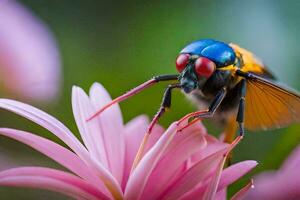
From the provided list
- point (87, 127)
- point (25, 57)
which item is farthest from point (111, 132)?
point (25, 57)

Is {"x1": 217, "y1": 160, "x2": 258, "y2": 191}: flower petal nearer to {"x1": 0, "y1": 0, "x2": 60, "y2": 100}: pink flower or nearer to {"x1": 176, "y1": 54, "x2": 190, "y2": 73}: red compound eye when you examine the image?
{"x1": 176, "y1": 54, "x2": 190, "y2": 73}: red compound eye

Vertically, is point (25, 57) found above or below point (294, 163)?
above

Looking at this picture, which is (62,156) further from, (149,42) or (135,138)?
(149,42)

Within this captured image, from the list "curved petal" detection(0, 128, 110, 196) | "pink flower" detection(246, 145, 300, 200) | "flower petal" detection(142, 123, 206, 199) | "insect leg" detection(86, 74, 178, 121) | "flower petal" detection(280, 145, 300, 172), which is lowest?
"pink flower" detection(246, 145, 300, 200)

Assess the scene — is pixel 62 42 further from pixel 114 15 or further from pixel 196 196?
pixel 196 196

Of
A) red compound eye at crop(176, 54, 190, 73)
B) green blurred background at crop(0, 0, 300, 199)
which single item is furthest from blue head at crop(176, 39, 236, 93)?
green blurred background at crop(0, 0, 300, 199)

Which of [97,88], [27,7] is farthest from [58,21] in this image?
[97,88]

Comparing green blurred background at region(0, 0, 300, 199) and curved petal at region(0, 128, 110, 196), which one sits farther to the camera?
green blurred background at region(0, 0, 300, 199)
